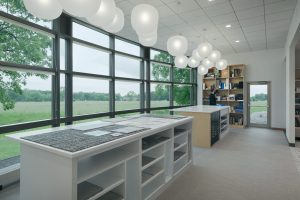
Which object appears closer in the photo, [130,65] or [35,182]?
[35,182]

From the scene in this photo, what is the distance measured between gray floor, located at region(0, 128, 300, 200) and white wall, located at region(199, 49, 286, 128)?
2.81m

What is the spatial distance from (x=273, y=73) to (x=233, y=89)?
1.50 metres

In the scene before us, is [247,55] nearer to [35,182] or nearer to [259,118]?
[259,118]

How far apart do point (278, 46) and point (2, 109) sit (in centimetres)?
811

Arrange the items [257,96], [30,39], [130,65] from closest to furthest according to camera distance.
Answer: [30,39] < [130,65] < [257,96]

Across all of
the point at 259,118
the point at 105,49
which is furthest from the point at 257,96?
the point at 105,49

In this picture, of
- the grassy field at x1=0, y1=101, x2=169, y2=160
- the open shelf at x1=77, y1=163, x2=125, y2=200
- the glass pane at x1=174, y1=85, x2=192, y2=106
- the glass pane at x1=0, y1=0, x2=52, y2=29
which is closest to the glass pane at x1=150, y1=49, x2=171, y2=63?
the glass pane at x1=174, y1=85, x2=192, y2=106

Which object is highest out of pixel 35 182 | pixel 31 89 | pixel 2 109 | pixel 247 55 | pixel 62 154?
pixel 247 55

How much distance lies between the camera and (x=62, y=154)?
1.43m

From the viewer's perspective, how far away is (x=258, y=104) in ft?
24.6

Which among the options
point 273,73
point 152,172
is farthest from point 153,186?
point 273,73

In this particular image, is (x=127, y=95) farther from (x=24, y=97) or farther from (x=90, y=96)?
(x=24, y=97)

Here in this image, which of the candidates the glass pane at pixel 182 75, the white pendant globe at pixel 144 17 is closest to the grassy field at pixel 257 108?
the glass pane at pixel 182 75

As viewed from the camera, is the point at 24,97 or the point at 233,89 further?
the point at 233,89
